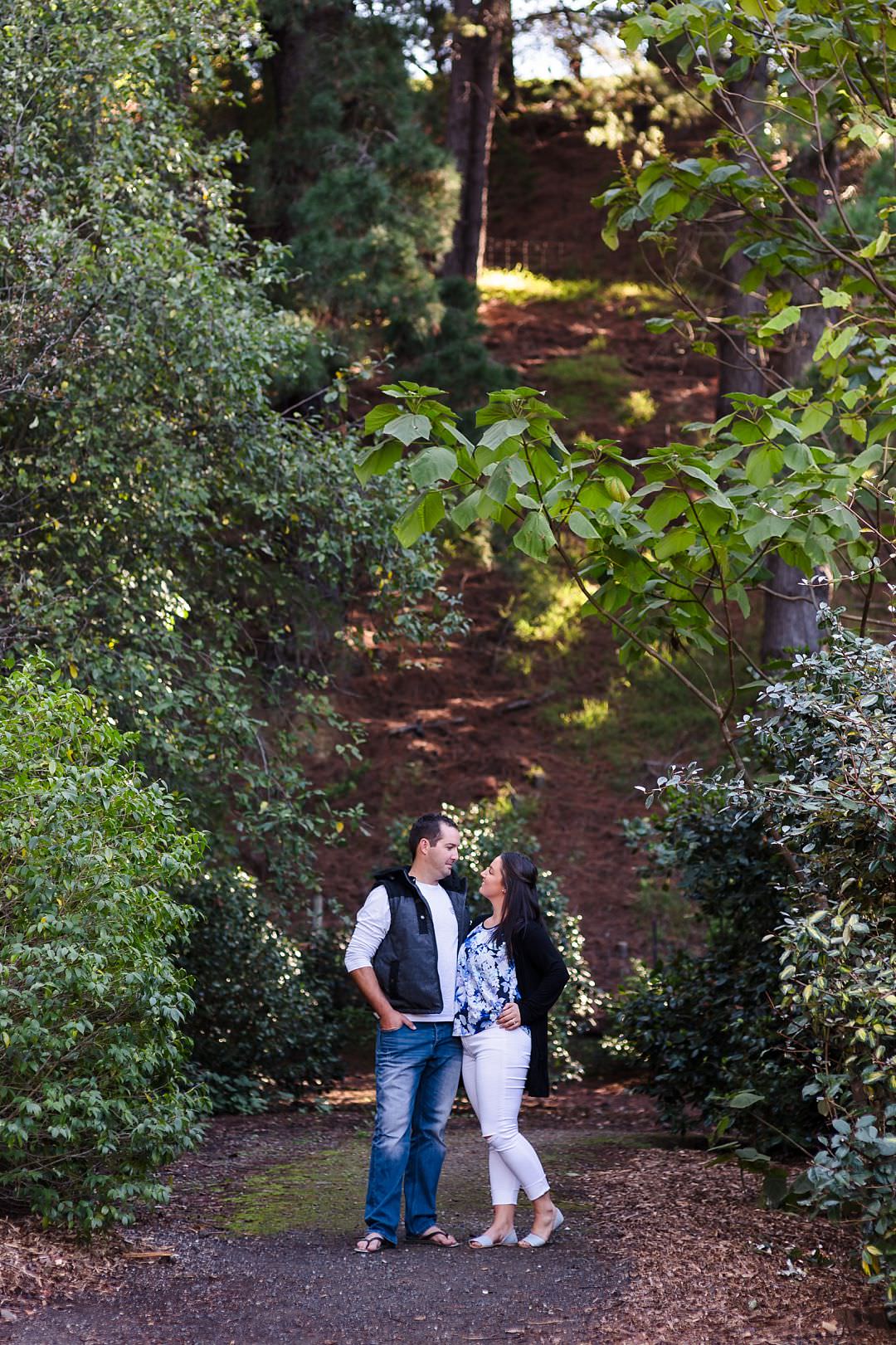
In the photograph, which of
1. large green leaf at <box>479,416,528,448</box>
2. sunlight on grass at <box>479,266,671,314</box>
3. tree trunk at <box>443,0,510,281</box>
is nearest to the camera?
large green leaf at <box>479,416,528,448</box>

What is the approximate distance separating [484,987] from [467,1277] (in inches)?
40.0

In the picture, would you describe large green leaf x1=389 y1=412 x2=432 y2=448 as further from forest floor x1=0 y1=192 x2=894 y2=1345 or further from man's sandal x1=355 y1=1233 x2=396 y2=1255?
man's sandal x1=355 y1=1233 x2=396 y2=1255

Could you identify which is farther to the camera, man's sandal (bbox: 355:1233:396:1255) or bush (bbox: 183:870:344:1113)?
bush (bbox: 183:870:344:1113)

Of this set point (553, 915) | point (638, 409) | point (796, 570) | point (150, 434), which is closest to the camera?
point (150, 434)

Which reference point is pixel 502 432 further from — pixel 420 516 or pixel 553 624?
pixel 553 624

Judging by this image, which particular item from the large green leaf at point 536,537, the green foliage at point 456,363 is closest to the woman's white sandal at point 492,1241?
the large green leaf at point 536,537

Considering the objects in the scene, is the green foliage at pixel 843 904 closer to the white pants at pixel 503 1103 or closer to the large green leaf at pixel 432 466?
the white pants at pixel 503 1103

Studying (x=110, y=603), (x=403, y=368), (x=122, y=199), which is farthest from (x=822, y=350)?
(x=403, y=368)

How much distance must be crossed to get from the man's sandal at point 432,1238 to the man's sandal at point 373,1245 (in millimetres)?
137

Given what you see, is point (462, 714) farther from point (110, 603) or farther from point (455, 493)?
point (110, 603)

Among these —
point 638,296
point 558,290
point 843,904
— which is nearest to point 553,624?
point 638,296

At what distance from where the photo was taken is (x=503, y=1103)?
496cm

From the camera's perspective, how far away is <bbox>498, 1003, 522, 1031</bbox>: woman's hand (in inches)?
196

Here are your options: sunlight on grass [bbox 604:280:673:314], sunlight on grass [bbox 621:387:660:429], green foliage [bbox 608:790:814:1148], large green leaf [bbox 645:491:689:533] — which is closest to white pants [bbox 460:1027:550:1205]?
green foliage [bbox 608:790:814:1148]
